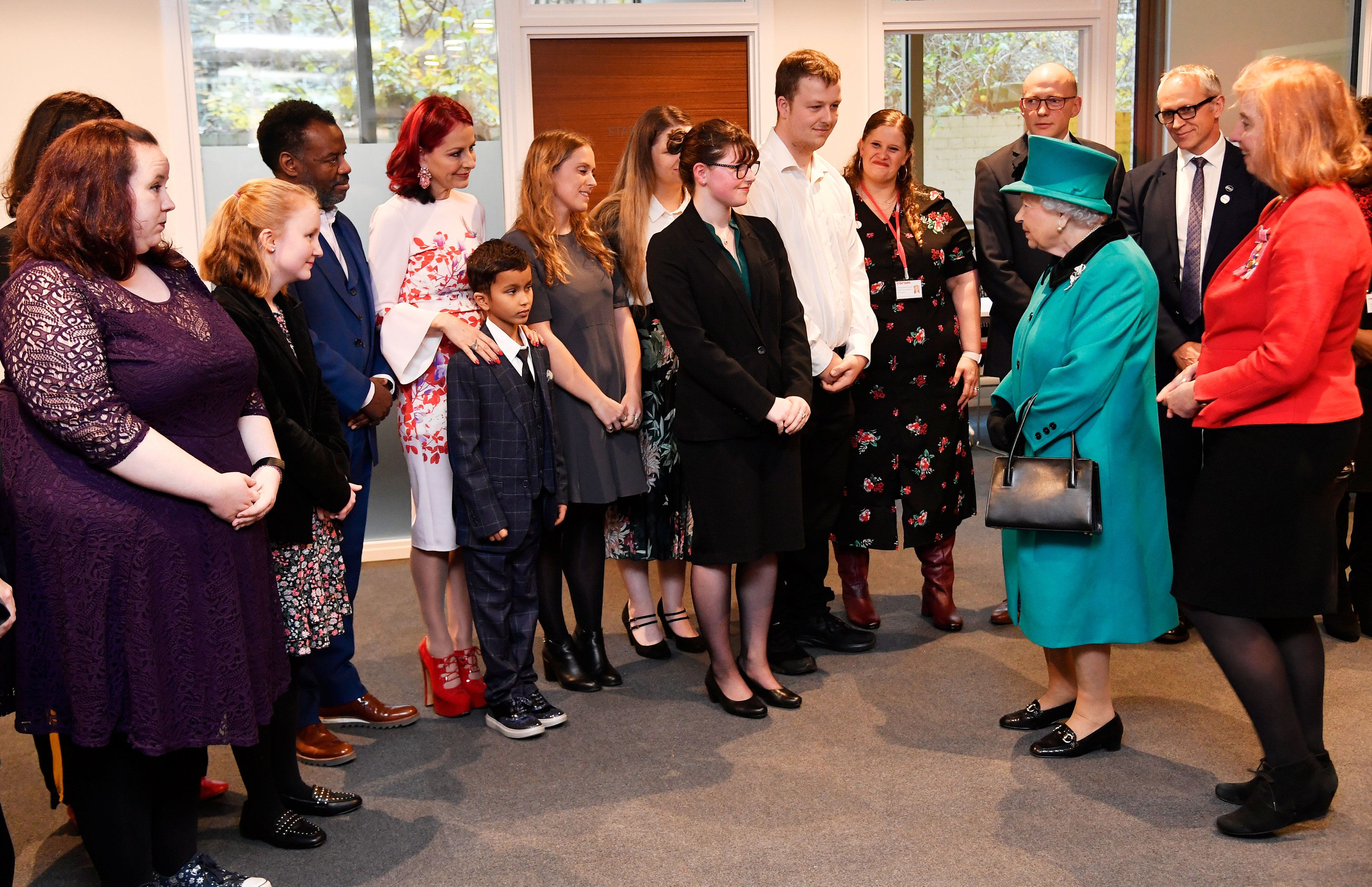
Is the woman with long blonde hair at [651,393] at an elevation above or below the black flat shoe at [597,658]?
above

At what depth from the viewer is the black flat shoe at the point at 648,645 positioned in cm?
379

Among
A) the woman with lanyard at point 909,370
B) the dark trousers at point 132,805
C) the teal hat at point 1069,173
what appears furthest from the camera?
the woman with lanyard at point 909,370

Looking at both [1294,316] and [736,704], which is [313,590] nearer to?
[736,704]

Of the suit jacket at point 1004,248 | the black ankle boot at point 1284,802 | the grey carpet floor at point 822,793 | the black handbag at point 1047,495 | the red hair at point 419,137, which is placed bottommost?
the grey carpet floor at point 822,793

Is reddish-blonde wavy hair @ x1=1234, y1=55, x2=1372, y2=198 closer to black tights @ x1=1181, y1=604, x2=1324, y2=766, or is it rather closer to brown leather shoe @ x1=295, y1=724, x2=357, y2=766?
black tights @ x1=1181, y1=604, x2=1324, y2=766

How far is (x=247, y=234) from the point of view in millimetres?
2486

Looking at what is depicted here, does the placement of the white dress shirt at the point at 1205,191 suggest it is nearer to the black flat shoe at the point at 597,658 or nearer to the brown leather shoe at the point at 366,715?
the black flat shoe at the point at 597,658

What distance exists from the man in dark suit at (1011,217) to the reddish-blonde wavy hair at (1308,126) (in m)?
1.48

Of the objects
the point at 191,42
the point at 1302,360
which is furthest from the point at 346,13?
the point at 1302,360

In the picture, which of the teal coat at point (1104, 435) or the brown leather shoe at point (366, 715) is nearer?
the teal coat at point (1104, 435)

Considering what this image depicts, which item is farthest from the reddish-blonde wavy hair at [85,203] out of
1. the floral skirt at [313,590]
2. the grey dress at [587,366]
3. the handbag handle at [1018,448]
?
the handbag handle at [1018,448]

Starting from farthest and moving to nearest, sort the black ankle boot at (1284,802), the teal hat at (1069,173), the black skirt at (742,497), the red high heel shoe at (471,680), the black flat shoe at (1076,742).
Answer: the red high heel shoe at (471,680)
the black skirt at (742,497)
the black flat shoe at (1076,742)
the teal hat at (1069,173)
the black ankle boot at (1284,802)

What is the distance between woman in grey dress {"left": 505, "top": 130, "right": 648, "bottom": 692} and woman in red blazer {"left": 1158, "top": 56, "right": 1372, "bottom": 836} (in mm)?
1647

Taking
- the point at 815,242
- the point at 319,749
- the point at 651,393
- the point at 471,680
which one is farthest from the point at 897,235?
the point at 319,749
